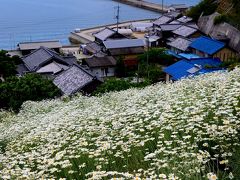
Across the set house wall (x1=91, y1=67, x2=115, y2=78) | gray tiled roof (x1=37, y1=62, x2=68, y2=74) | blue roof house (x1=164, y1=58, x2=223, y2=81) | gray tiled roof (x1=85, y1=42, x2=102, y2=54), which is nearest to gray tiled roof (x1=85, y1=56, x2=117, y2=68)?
house wall (x1=91, y1=67, x2=115, y2=78)

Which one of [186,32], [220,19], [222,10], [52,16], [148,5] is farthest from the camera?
[148,5]

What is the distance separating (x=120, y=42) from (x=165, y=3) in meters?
31.8

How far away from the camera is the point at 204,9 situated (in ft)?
132

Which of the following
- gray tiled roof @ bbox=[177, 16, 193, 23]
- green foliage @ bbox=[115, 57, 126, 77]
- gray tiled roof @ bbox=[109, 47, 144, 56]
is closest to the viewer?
green foliage @ bbox=[115, 57, 126, 77]

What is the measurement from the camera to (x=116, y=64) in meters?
29.4

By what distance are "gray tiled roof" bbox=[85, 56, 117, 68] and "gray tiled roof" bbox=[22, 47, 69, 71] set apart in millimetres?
1893

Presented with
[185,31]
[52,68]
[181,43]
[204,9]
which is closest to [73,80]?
[52,68]

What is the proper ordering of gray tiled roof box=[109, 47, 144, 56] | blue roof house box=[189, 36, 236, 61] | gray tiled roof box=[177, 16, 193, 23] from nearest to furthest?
blue roof house box=[189, 36, 236, 61] → gray tiled roof box=[109, 47, 144, 56] → gray tiled roof box=[177, 16, 193, 23]

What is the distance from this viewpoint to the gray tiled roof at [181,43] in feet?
106

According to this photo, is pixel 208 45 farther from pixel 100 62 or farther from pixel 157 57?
pixel 100 62

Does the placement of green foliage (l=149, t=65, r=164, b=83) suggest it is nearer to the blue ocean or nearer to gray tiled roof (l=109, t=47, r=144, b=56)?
gray tiled roof (l=109, t=47, r=144, b=56)

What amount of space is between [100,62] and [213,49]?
8607mm

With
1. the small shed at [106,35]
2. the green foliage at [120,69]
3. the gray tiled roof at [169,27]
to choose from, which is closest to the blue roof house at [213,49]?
the green foliage at [120,69]

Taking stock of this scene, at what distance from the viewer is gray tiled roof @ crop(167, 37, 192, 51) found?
32.3 meters
